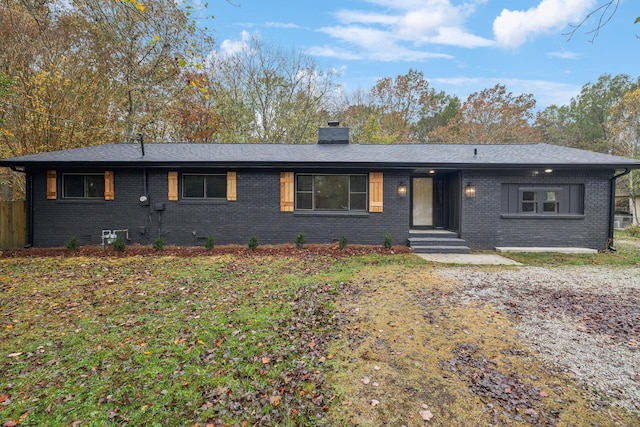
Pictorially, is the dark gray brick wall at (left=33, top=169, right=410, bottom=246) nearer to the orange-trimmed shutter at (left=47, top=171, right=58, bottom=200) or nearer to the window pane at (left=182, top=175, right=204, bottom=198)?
the orange-trimmed shutter at (left=47, top=171, right=58, bottom=200)

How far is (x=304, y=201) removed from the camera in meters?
9.53

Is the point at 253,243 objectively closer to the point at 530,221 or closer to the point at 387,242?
the point at 387,242

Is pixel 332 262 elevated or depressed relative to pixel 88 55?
depressed

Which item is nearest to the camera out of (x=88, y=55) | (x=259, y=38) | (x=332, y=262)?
(x=332, y=262)

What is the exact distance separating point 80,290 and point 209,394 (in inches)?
164

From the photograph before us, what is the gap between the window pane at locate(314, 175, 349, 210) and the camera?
948cm

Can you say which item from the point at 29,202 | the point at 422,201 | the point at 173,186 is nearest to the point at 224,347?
the point at 173,186

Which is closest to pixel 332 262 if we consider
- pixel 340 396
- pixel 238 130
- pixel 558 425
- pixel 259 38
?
pixel 340 396

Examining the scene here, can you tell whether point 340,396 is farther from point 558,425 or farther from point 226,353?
point 558,425

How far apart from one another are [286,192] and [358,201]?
2.30 metres

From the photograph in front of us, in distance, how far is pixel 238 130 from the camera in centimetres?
1845

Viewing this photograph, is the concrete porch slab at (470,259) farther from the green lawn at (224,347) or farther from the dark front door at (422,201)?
the dark front door at (422,201)

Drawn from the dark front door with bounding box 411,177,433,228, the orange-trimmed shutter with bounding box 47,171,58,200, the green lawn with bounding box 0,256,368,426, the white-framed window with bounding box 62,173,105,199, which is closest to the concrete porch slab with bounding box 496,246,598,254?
the dark front door with bounding box 411,177,433,228

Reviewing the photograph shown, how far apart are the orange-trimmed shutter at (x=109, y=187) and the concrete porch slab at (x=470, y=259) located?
31.0 ft
